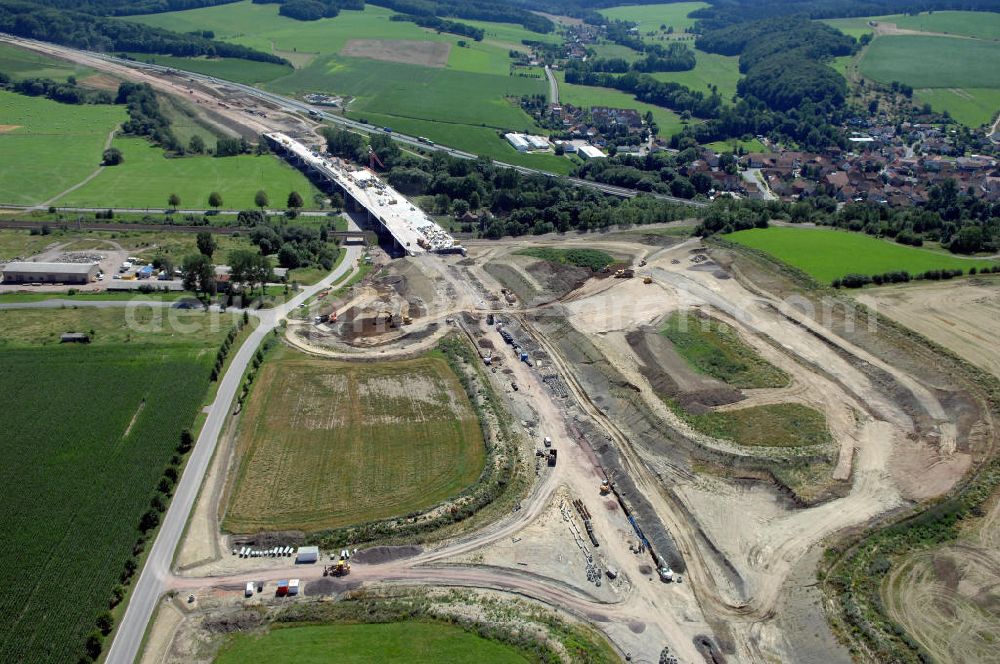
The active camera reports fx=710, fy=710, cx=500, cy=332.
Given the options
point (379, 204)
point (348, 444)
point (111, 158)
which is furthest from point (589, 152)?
point (348, 444)

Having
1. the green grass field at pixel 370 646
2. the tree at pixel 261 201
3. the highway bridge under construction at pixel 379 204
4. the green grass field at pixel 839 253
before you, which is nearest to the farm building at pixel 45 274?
the tree at pixel 261 201

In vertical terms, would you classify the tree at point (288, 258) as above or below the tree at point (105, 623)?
above

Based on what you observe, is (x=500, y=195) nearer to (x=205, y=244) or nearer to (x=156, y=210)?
(x=205, y=244)

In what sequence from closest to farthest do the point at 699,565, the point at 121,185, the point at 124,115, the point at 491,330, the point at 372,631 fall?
1. the point at 372,631
2. the point at 699,565
3. the point at 491,330
4. the point at 121,185
5. the point at 124,115

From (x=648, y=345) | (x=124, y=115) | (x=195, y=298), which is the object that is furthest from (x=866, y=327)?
(x=124, y=115)

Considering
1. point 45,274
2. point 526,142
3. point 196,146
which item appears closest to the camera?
point 45,274

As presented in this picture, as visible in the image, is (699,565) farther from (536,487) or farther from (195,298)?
(195,298)

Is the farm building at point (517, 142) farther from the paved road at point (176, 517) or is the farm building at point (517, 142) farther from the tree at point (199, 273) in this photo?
the paved road at point (176, 517)
